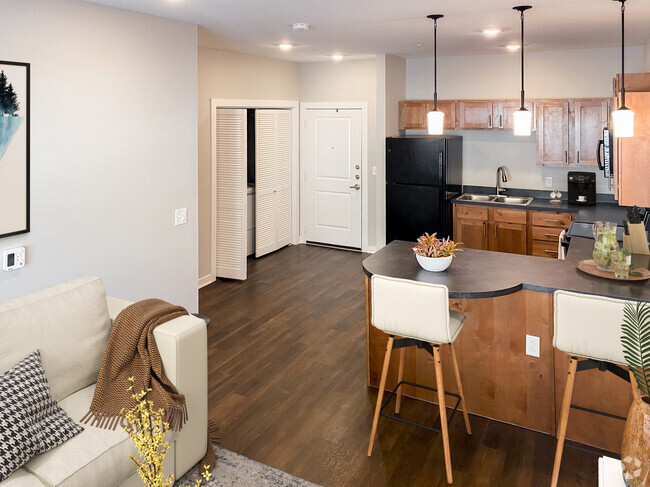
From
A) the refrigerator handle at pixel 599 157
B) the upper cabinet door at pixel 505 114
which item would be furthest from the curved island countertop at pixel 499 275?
the upper cabinet door at pixel 505 114

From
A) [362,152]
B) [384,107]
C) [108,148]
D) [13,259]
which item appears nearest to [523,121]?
[108,148]

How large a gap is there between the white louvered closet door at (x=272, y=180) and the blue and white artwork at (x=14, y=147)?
3.82 metres

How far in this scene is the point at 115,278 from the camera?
13.1ft

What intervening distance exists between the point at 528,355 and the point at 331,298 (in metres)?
2.73

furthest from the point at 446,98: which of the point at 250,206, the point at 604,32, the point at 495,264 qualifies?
the point at 495,264

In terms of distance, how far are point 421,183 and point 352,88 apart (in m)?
1.74

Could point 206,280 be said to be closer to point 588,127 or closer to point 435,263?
point 435,263


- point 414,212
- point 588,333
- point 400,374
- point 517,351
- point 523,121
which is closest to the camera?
point 588,333

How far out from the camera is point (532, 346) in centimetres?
321

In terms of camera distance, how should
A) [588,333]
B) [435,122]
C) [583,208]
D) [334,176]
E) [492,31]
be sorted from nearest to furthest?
1. [588,333]
2. [435,122]
3. [492,31]
4. [583,208]
5. [334,176]

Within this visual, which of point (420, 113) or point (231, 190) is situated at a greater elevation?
point (420, 113)

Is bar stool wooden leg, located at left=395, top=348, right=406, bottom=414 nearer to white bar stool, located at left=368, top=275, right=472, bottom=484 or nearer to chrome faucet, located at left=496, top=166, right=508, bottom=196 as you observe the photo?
white bar stool, located at left=368, top=275, right=472, bottom=484

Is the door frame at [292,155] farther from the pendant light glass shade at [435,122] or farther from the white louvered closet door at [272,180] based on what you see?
the pendant light glass shade at [435,122]

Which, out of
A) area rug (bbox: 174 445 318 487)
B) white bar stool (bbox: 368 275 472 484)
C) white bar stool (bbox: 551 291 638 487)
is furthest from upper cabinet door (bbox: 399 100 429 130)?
area rug (bbox: 174 445 318 487)
